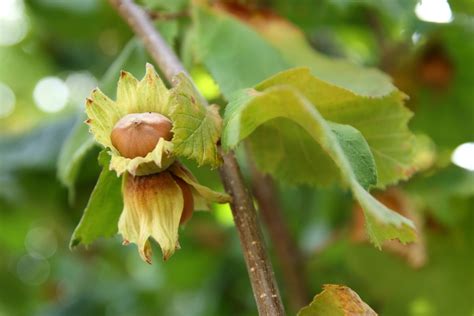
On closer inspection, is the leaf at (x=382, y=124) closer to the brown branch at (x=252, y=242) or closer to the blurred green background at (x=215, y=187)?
the brown branch at (x=252, y=242)

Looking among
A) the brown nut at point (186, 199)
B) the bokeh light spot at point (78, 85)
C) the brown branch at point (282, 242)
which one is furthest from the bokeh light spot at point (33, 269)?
the brown nut at point (186, 199)

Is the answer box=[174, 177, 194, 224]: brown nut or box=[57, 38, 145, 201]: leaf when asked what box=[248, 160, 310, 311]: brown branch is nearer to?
box=[57, 38, 145, 201]: leaf

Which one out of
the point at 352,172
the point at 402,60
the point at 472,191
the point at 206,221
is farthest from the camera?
the point at 206,221

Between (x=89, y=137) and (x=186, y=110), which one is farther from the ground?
(x=186, y=110)

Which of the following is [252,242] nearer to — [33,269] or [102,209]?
[102,209]

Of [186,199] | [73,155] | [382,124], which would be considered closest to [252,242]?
[186,199]

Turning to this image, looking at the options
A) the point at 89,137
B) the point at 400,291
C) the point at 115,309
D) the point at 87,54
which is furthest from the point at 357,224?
the point at 87,54

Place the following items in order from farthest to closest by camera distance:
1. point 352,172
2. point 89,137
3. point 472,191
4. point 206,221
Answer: point 206,221 < point 472,191 < point 89,137 < point 352,172

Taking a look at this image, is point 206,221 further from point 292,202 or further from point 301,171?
point 301,171
